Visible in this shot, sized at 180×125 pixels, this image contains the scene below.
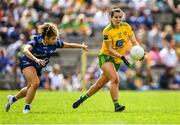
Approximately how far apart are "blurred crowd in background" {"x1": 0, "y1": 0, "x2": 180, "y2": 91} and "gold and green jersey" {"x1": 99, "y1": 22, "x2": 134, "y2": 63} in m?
13.2

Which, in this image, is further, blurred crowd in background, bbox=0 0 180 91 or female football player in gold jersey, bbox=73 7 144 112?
blurred crowd in background, bbox=0 0 180 91

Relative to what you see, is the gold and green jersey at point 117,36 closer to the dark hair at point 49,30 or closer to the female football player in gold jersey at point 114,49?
the female football player in gold jersey at point 114,49

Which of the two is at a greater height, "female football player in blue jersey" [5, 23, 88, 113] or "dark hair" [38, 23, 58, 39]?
"dark hair" [38, 23, 58, 39]

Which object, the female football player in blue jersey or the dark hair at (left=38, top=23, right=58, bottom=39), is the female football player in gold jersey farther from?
the dark hair at (left=38, top=23, right=58, bottom=39)

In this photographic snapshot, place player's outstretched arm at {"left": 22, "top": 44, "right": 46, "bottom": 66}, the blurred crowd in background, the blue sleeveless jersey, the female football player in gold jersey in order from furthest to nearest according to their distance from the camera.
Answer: the blurred crowd in background, the female football player in gold jersey, the blue sleeveless jersey, player's outstretched arm at {"left": 22, "top": 44, "right": 46, "bottom": 66}

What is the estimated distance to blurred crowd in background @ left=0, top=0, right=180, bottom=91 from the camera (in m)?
28.4

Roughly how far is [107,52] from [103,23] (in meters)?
15.1

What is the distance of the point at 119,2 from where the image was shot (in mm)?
31859

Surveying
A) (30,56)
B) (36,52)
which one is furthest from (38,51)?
(30,56)

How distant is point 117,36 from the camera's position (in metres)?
14.8

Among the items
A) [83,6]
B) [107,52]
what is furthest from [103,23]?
[107,52]

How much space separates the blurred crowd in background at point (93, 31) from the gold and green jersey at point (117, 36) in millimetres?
13209

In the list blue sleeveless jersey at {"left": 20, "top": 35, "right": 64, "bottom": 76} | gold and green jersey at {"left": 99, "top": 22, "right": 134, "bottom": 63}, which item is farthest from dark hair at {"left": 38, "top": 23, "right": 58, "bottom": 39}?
gold and green jersey at {"left": 99, "top": 22, "right": 134, "bottom": 63}

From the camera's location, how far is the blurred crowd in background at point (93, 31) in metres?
28.4
